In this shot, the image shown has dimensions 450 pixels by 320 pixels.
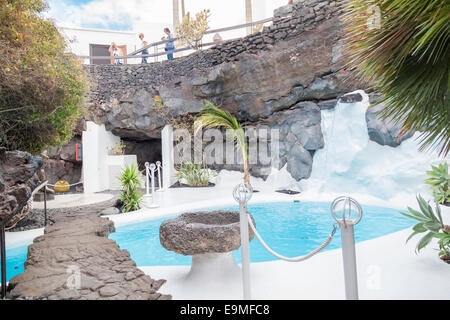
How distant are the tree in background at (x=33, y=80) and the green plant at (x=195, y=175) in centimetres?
494

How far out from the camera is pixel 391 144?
7043 mm

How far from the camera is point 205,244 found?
2.34 metres

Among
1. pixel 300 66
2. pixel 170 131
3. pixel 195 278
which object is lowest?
pixel 195 278

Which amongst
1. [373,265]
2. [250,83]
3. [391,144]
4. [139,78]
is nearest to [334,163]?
[391,144]

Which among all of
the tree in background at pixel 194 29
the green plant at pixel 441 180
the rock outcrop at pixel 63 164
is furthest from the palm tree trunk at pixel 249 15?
the green plant at pixel 441 180

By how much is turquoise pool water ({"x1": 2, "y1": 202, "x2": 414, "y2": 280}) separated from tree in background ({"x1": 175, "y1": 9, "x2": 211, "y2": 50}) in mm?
7031

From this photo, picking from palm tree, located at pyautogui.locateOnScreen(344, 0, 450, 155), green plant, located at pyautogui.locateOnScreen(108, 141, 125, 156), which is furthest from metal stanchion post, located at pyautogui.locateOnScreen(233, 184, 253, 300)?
green plant, located at pyautogui.locateOnScreen(108, 141, 125, 156)

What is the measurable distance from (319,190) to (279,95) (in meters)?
3.37

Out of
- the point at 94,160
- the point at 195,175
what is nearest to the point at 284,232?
the point at 195,175

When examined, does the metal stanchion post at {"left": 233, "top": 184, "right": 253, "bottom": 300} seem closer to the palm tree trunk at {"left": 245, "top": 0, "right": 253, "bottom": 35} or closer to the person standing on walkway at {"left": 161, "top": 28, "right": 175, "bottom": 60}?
the person standing on walkway at {"left": 161, "top": 28, "right": 175, "bottom": 60}

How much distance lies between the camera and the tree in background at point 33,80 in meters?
3.52

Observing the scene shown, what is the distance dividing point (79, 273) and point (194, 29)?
32.1ft

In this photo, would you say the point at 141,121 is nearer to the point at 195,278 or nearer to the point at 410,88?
the point at 195,278

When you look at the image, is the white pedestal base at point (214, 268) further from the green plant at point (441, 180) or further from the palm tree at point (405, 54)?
the green plant at point (441, 180)
